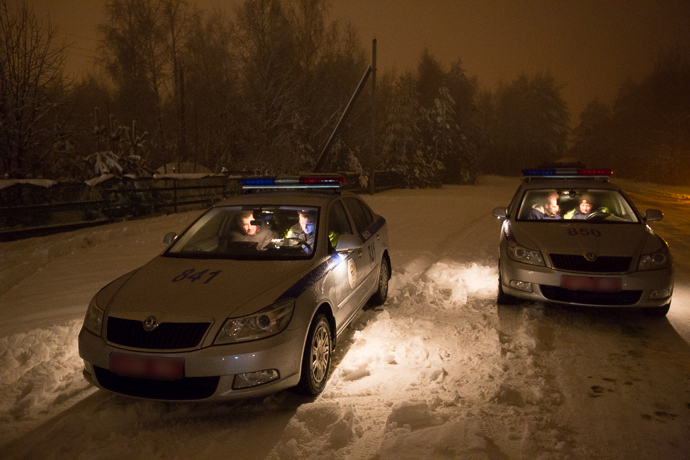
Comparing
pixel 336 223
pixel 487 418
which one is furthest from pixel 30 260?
pixel 487 418

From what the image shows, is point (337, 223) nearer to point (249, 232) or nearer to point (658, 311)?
point (249, 232)

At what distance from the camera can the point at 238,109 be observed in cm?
2777

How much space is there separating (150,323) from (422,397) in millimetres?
2100

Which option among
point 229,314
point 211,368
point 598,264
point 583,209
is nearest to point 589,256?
point 598,264

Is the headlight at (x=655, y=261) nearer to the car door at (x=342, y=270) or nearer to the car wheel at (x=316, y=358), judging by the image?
the car door at (x=342, y=270)

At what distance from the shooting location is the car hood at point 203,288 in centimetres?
336

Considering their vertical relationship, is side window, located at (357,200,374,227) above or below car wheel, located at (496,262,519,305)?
above

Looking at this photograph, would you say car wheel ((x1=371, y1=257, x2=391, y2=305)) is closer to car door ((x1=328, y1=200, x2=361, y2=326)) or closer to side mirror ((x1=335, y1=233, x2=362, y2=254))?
car door ((x1=328, y1=200, x2=361, y2=326))

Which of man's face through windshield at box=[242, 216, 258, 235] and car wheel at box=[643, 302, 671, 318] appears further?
car wheel at box=[643, 302, 671, 318]

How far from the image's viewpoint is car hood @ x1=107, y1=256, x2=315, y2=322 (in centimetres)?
336

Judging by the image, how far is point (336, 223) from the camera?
5059mm

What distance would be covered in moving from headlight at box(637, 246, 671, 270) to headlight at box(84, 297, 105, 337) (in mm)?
5241

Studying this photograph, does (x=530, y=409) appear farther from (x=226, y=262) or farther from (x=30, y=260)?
(x=30, y=260)

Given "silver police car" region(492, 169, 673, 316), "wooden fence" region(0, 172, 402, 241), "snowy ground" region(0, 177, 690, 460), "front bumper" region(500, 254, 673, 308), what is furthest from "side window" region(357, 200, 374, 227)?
"wooden fence" region(0, 172, 402, 241)
